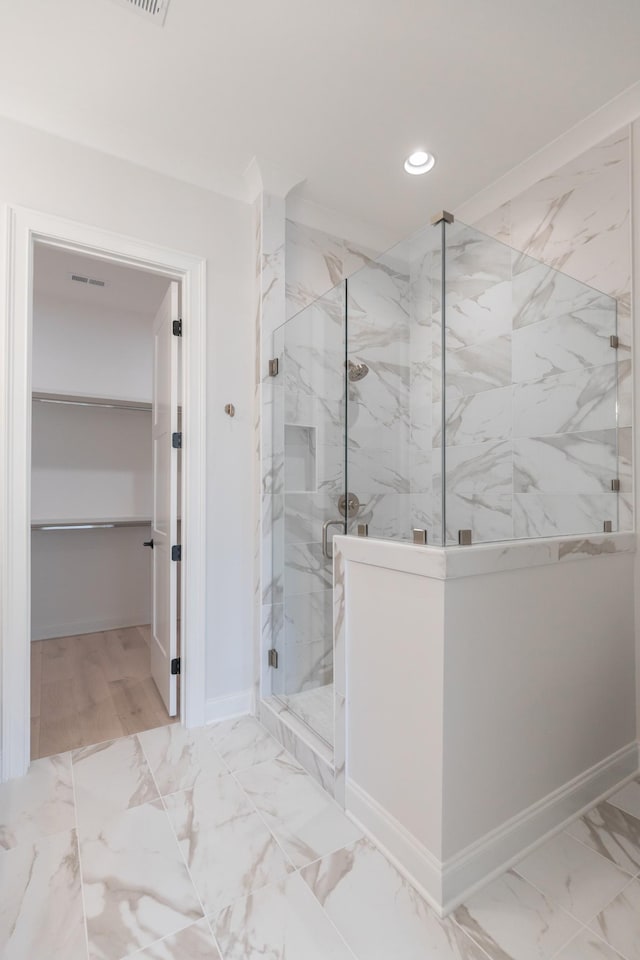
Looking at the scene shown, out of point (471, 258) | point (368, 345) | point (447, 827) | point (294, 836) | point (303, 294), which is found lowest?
point (294, 836)

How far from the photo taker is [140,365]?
13.2ft

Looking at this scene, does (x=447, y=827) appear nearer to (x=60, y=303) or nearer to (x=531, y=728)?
(x=531, y=728)

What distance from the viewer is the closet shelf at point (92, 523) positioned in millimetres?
3534

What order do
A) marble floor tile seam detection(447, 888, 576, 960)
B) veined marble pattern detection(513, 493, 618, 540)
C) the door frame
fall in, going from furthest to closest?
1. the door frame
2. veined marble pattern detection(513, 493, 618, 540)
3. marble floor tile seam detection(447, 888, 576, 960)

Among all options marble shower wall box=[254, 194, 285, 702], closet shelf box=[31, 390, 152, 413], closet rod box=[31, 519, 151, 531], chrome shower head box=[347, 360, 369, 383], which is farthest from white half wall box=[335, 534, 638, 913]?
closet shelf box=[31, 390, 152, 413]

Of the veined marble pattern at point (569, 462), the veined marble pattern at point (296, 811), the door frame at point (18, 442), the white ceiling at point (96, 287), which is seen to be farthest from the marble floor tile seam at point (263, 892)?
the white ceiling at point (96, 287)

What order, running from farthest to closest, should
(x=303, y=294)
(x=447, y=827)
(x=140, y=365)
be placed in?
1. (x=140, y=365)
2. (x=303, y=294)
3. (x=447, y=827)

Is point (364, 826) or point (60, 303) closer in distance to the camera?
point (364, 826)

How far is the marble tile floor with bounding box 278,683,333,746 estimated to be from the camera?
2.04 m

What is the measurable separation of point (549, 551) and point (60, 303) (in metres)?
3.97

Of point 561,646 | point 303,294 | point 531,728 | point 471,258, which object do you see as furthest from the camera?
point 303,294

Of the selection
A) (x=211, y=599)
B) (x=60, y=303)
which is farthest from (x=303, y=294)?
(x=60, y=303)

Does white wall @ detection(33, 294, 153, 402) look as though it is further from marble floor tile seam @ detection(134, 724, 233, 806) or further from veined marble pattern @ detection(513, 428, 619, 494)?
veined marble pattern @ detection(513, 428, 619, 494)

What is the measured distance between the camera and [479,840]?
136 cm
